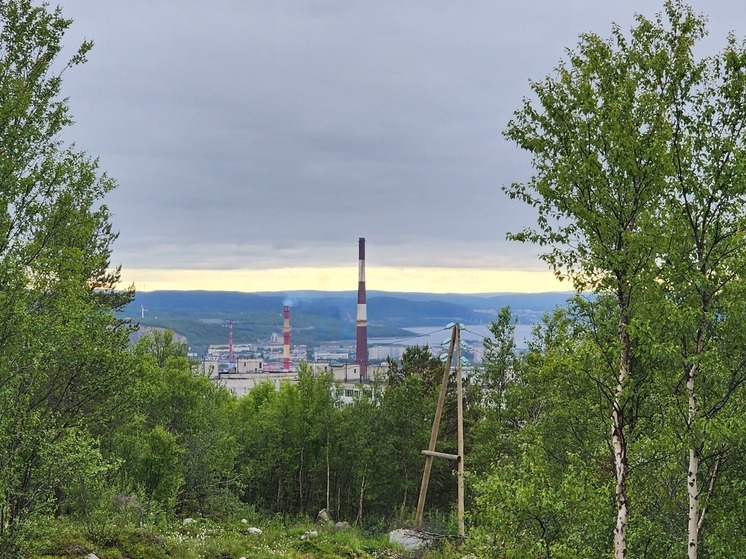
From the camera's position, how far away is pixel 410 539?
75.8 feet

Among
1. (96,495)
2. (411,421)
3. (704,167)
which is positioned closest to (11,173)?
(96,495)

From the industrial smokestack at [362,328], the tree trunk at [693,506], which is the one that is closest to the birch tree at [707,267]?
the tree trunk at [693,506]

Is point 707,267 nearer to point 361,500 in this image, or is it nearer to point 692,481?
point 692,481

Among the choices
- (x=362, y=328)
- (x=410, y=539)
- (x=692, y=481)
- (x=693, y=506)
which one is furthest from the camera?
(x=362, y=328)

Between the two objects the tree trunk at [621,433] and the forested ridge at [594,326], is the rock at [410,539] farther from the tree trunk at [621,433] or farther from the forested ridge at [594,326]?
the tree trunk at [621,433]

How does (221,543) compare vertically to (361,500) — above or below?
above

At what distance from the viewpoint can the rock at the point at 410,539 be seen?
21298mm

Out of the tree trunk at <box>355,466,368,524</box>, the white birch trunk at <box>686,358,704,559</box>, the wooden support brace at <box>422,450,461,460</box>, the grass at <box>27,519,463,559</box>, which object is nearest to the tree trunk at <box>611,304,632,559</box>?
the white birch trunk at <box>686,358,704,559</box>

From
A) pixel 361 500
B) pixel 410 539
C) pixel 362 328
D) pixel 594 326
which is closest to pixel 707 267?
pixel 594 326

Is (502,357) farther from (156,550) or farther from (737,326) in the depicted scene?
(737,326)

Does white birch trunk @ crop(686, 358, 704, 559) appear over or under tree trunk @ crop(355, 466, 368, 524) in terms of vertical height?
over

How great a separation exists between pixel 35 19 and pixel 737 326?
11723 mm

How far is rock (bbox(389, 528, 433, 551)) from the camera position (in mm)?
21298

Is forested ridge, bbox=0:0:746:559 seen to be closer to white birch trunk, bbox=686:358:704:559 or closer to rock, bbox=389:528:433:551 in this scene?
white birch trunk, bbox=686:358:704:559
